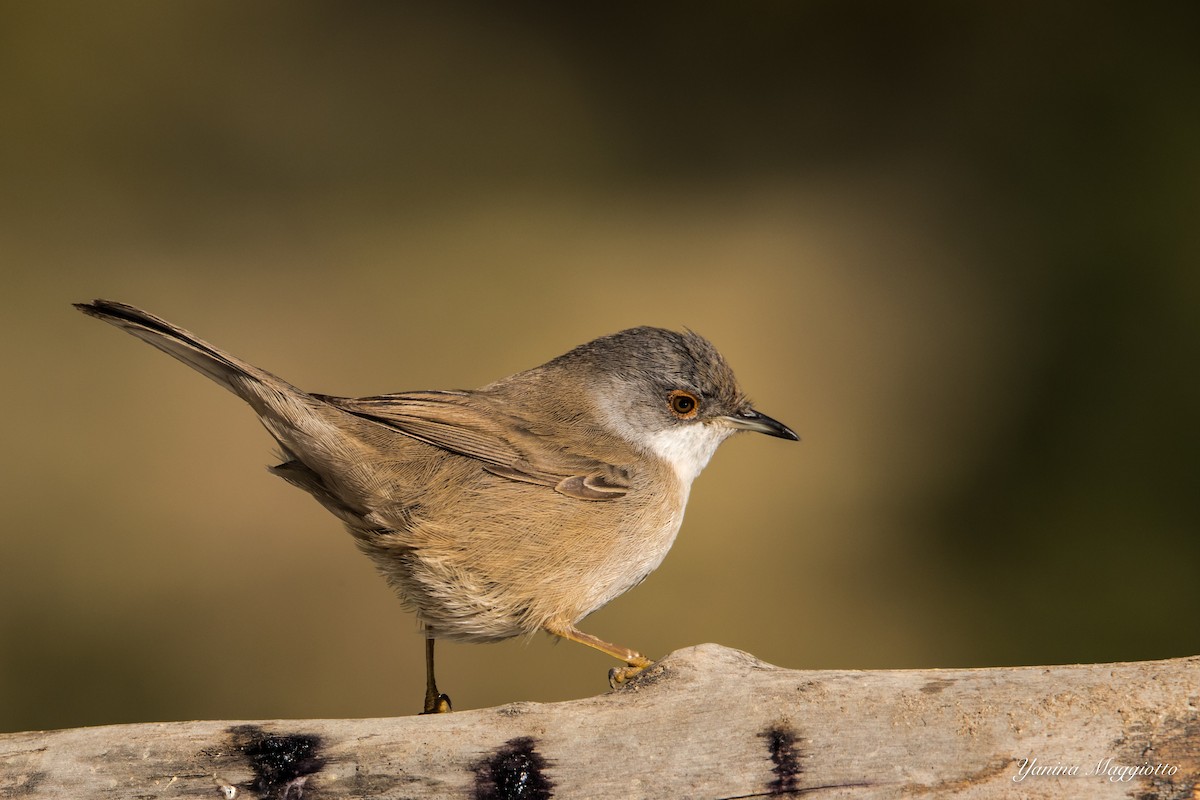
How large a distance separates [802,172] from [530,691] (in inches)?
152

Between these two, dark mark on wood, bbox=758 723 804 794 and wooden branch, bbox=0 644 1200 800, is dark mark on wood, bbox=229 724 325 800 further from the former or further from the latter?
dark mark on wood, bbox=758 723 804 794

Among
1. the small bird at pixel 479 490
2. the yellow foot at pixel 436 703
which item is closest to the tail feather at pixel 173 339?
the small bird at pixel 479 490

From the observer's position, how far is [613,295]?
6.66m

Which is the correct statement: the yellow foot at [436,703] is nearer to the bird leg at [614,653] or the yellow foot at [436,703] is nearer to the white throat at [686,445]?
the bird leg at [614,653]

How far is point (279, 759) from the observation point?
2469 millimetres

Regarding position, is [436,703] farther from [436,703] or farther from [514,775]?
[514,775]

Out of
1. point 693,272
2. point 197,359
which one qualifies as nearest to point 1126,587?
point 693,272

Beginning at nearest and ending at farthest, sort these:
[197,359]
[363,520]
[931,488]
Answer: [197,359]
[363,520]
[931,488]

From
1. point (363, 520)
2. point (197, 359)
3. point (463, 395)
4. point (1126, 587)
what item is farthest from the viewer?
point (1126, 587)

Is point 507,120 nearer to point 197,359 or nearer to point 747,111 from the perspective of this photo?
point 747,111

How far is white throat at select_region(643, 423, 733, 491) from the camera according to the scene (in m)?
3.67

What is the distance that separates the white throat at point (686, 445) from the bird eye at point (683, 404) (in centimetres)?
5

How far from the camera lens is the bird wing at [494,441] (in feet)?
10.8

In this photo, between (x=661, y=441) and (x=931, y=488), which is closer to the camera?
(x=661, y=441)
